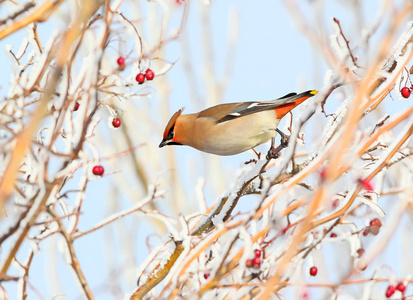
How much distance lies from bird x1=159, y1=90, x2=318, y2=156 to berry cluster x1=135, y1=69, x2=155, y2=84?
92cm

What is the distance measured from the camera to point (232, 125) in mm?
4117

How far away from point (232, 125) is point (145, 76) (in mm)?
1236

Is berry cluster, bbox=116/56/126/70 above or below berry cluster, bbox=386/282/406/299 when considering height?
above

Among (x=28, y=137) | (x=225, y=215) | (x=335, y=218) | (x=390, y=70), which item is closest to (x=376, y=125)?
(x=390, y=70)

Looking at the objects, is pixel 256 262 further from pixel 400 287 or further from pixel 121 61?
pixel 121 61

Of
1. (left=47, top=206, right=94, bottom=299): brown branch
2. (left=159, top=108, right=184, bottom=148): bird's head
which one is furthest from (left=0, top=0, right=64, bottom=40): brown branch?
(left=159, top=108, right=184, bottom=148): bird's head

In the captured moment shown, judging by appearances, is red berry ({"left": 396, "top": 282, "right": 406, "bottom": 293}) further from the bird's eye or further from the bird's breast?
the bird's eye

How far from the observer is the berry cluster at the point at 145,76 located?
290cm

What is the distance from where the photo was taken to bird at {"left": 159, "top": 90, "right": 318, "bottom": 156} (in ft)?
12.6

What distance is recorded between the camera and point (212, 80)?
7.31 metres

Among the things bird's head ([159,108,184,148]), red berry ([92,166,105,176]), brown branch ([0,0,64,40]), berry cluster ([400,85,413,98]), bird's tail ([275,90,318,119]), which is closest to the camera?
brown branch ([0,0,64,40])

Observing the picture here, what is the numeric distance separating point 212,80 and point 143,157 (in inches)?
41.4

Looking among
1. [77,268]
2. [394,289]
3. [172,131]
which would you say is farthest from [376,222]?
[172,131]

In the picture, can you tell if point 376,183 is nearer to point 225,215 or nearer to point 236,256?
point 225,215
